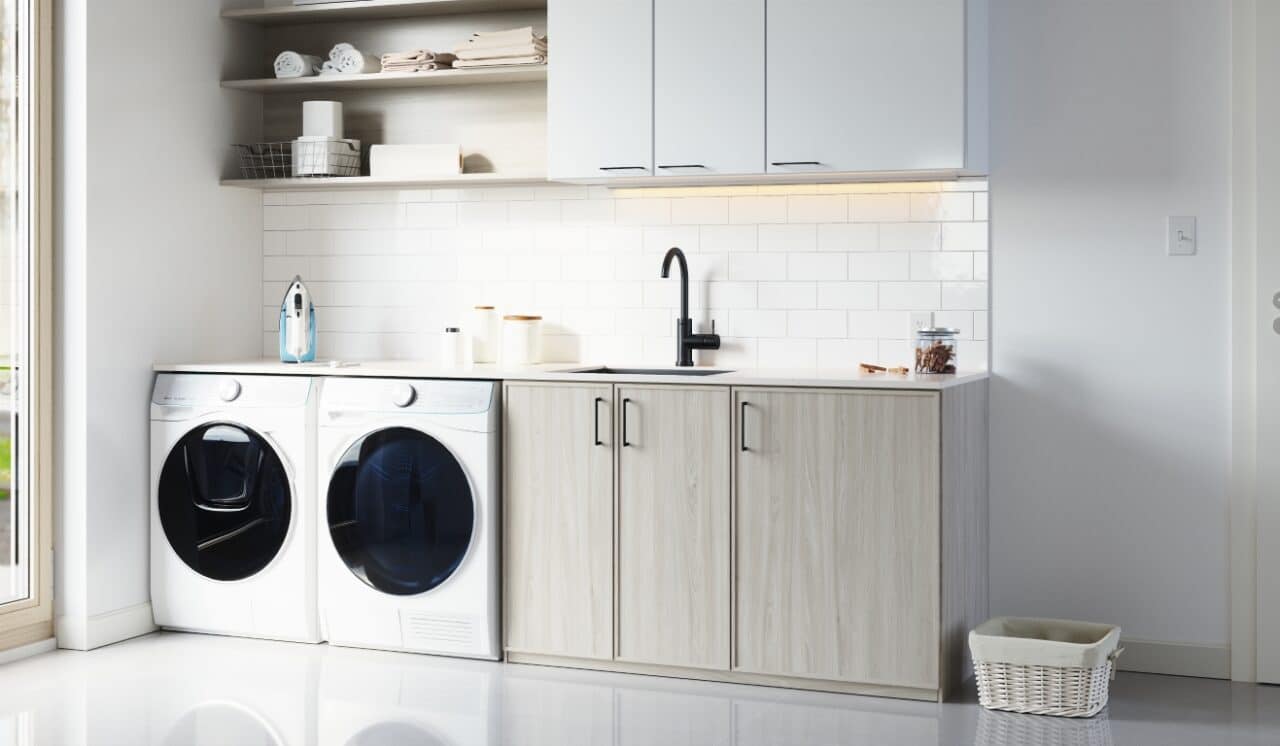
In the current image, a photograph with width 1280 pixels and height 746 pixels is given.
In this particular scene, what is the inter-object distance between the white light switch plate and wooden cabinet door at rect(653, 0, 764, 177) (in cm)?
117

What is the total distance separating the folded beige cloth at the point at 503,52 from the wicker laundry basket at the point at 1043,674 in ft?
7.12

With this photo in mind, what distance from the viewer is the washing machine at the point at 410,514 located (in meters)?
3.82

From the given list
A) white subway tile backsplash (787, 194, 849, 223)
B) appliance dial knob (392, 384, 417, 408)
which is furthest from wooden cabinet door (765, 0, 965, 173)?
appliance dial knob (392, 384, 417, 408)

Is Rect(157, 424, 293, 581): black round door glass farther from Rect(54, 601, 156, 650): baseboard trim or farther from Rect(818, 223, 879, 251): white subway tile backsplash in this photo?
Rect(818, 223, 879, 251): white subway tile backsplash

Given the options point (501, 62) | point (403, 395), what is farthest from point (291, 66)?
point (403, 395)

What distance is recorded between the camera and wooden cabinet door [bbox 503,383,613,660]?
3734 mm

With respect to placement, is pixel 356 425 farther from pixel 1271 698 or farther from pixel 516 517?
pixel 1271 698

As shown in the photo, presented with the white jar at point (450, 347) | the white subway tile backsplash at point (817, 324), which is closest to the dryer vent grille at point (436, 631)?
the white jar at point (450, 347)

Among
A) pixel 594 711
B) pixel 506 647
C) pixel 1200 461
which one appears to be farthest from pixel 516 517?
pixel 1200 461

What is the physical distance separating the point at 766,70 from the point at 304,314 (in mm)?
1728

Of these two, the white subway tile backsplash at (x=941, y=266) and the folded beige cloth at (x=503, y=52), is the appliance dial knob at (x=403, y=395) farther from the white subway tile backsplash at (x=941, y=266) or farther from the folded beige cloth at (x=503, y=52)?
the white subway tile backsplash at (x=941, y=266)

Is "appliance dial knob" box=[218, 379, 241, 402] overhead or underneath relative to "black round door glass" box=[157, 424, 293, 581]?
overhead

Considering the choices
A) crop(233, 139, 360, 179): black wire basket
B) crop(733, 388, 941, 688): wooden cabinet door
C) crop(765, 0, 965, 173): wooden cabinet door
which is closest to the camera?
crop(733, 388, 941, 688): wooden cabinet door

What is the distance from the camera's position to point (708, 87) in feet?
12.5
